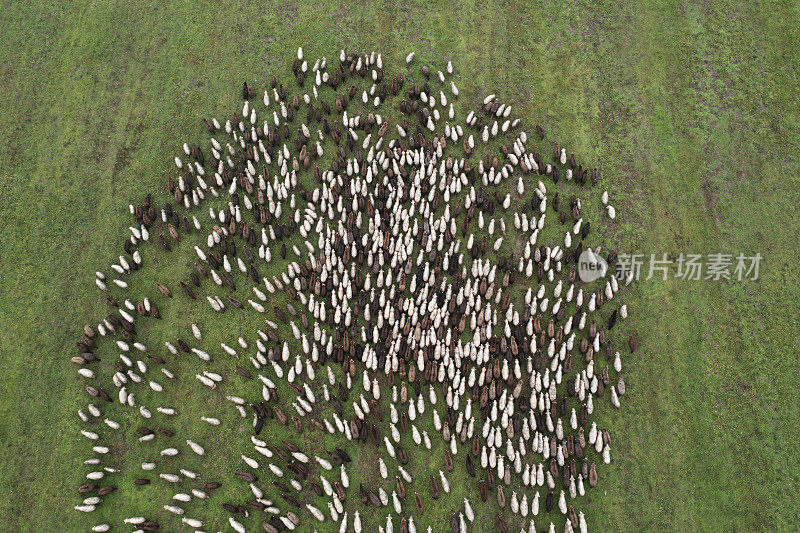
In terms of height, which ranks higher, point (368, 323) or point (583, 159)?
point (583, 159)

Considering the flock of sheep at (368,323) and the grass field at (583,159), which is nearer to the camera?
the flock of sheep at (368,323)

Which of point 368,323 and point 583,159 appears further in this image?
point 583,159

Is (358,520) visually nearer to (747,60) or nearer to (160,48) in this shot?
(160,48)

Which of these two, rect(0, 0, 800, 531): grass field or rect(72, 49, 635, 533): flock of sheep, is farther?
rect(0, 0, 800, 531): grass field
